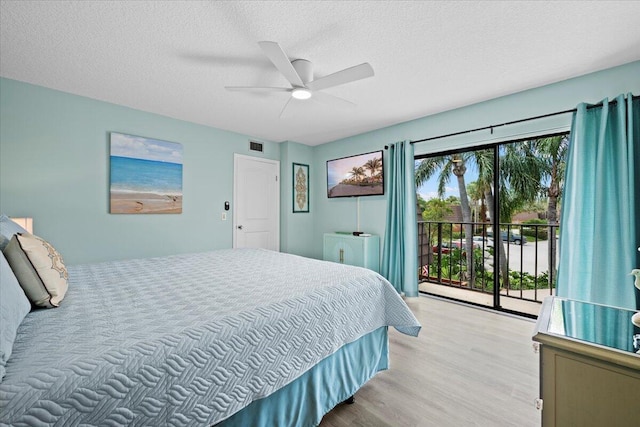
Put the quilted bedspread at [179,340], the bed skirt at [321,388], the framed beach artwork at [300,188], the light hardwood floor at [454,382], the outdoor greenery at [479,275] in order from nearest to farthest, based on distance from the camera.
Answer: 1. the quilted bedspread at [179,340]
2. the bed skirt at [321,388]
3. the light hardwood floor at [454,382]
4. the outdoor greenery at [479,275]
5. the framed beach artwork at [300,188]

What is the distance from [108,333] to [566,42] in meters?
3.24

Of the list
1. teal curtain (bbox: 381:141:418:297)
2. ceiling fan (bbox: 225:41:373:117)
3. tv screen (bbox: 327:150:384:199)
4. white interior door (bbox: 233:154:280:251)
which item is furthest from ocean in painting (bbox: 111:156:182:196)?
teal curtain (bbox: 381:141:418:297)

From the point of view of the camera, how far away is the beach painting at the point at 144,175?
315 cm

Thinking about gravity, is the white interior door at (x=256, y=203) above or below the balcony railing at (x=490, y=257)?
above

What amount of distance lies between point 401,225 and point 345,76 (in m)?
2.32

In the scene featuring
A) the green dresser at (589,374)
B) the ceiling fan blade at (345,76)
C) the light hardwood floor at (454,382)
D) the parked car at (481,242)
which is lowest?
the light hardwood floor at (454,382)

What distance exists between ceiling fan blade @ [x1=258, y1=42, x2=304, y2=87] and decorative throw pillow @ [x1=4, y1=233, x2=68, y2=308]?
1612mm

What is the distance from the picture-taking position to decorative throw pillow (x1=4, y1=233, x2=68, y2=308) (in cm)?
125

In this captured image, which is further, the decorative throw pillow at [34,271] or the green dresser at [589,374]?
the decorative throw pillow at [34,271]

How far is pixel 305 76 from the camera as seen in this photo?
91.0 inches

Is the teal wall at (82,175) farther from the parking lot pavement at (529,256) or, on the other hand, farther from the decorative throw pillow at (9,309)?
the parking lot pavement at (529,256)

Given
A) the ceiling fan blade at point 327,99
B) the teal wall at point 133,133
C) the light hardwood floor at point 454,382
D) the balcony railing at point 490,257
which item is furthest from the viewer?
the balcony railing at point 490,257

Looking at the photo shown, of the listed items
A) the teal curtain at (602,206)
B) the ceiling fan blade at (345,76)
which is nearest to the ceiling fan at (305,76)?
the ceiling fan blade at (345,76)

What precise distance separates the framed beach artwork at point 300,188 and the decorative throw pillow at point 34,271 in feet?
11.9
